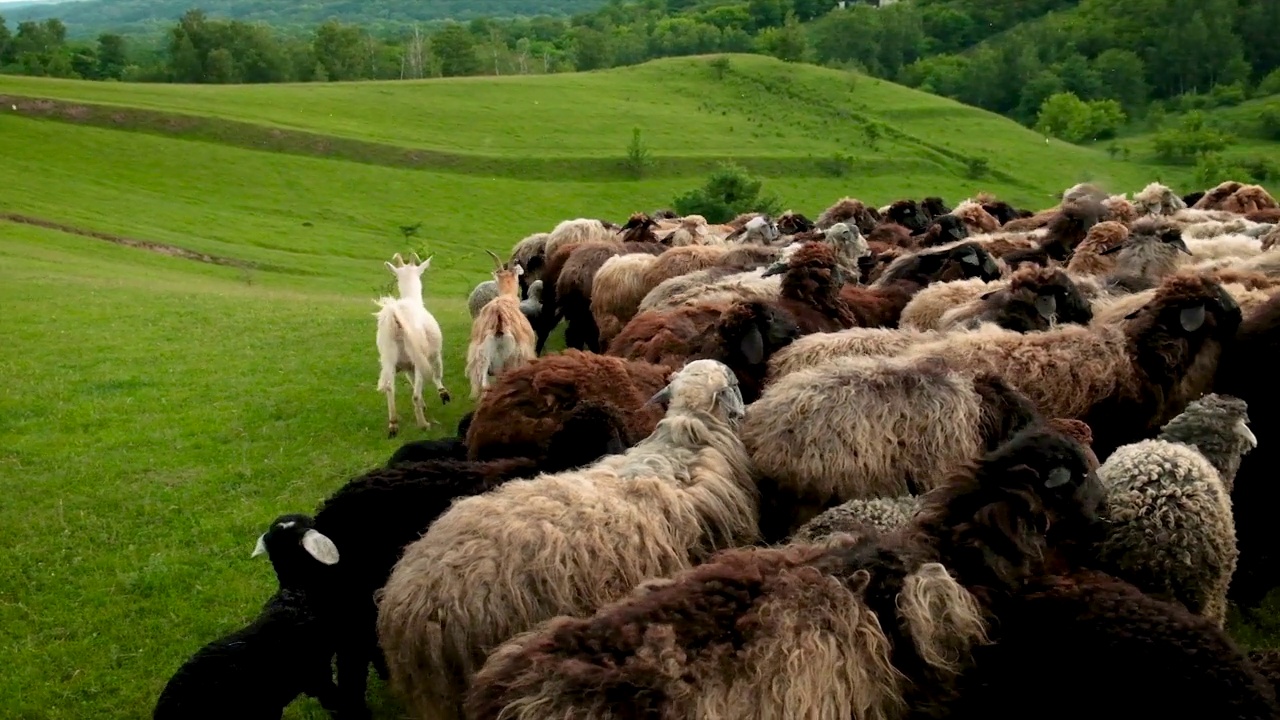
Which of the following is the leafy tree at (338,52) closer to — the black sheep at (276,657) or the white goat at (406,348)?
the white goat at (406,348)

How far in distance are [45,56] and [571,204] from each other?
208 feet

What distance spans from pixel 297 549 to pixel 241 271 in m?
26.5

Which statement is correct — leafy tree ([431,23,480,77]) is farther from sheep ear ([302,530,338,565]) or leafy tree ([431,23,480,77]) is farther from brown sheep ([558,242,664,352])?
sheep ear ([302,530,338,565])

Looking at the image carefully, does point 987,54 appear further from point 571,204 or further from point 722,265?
point 722,265

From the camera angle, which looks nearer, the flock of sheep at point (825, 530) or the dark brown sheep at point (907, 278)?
the flock of sheep at point (825, 530)

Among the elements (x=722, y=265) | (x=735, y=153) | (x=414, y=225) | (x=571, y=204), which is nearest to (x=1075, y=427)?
(x=722, y=265)

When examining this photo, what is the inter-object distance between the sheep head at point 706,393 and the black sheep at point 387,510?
0.43 meters

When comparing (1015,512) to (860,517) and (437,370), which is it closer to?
(860,517)

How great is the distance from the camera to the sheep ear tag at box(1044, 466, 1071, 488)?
3.97 m

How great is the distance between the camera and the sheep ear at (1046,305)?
739 cm

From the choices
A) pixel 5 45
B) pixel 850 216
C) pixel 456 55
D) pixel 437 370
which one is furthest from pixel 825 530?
pixel 5 45

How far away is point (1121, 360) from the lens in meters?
6.14

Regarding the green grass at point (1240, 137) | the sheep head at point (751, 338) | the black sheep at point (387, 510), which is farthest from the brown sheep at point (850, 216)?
the green grass at point (1240, 137)

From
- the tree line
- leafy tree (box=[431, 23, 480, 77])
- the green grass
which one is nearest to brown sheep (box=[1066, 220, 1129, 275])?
the green grass
